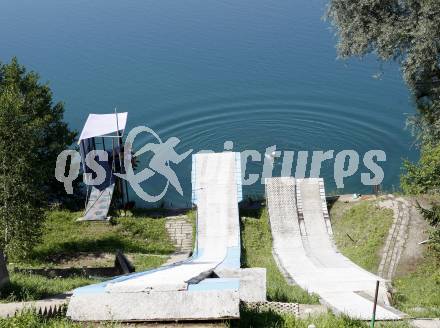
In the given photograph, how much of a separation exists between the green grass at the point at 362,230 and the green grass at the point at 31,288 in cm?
1034

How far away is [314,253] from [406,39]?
971 centimetres

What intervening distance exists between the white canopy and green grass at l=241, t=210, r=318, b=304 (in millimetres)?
8312

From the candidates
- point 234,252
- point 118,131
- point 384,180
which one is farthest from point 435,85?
point 118,131

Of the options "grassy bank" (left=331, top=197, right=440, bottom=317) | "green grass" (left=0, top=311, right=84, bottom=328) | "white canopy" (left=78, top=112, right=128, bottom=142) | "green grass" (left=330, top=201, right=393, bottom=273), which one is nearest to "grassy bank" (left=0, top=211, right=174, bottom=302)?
"white canopy" (left=78, top=112, right=128, bottom=142)

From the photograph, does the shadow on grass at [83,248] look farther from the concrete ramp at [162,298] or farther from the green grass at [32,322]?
the green grass at [32,322]

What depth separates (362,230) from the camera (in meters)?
23.9

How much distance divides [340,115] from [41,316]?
2797 cm

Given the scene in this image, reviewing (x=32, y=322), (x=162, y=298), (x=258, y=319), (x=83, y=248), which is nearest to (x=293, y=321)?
(x=258, y=319)

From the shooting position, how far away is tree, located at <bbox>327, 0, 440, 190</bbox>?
78.4ft

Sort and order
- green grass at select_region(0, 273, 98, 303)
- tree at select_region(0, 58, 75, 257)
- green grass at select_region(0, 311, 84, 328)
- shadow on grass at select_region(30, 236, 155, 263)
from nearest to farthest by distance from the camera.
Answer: green grass at select_region(0, 311, 84, 328) < green grass at select_region(0, 273, 98, 303) < tree at select_region(0, 58, 75, 257) < shadow on grass at select_region(30, 236, 155, 263)

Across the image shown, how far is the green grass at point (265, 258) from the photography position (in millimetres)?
16266
